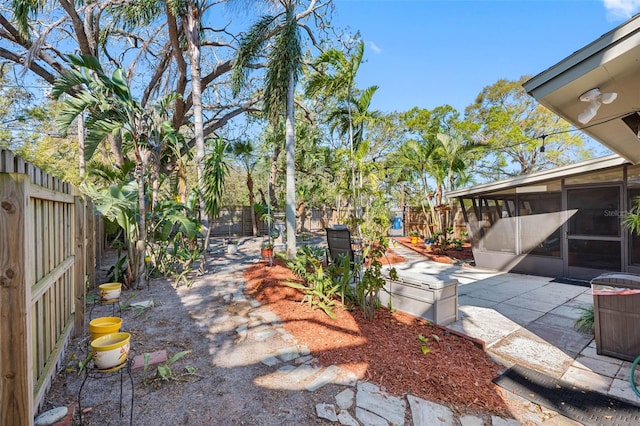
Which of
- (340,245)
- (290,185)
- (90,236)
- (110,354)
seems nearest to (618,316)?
(340,245)

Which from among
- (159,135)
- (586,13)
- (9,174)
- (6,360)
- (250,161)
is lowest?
(6,360)

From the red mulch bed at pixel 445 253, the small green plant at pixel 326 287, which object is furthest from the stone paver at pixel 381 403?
the red mulch bed at pixel 445 253

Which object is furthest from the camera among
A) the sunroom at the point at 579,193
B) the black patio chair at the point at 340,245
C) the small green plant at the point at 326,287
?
the black patio chair at the point at 340,245

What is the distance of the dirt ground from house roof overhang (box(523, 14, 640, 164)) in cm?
240

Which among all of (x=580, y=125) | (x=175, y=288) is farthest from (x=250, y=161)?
(x=580, y=125)

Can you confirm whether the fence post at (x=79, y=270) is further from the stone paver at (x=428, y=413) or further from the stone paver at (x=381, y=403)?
the stone paver at (x=428, y=413)

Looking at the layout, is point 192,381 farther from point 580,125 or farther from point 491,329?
point 580,125

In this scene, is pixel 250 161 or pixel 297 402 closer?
pixel 297 402

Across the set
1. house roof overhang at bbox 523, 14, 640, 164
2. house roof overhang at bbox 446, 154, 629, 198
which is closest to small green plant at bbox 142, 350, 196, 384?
house roof overhang at bbox 523, 14, 640, 164

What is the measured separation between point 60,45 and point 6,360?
12.0m

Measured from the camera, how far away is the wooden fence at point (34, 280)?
1.26 meters

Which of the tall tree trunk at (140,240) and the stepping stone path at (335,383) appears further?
the tall tree trunk at (140,240)

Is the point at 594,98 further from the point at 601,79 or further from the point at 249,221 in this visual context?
the point at 249,221

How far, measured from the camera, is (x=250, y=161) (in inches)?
504
